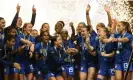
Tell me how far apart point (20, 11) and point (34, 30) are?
0.36 meters

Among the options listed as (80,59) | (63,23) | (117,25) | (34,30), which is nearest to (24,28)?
(34,30)

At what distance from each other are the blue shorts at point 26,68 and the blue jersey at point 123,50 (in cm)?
130

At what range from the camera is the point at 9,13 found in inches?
230

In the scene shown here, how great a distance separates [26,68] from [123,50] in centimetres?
150

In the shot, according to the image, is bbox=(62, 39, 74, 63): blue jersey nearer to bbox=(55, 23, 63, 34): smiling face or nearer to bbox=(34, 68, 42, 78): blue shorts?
bbox=(55, 23, 63, 34): smiling face

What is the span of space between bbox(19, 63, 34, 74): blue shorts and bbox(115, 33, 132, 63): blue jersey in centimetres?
130

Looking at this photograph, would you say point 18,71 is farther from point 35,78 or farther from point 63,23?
point 63,23

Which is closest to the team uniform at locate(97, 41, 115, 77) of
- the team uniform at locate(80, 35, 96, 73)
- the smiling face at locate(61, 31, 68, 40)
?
the team uniform at locate(80, 35, 96, 73)

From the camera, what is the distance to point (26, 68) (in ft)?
19.3

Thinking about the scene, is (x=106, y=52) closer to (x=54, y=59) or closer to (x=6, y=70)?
(x=54, y=59)

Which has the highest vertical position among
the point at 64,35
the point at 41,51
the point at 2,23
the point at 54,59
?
the point at 2,23

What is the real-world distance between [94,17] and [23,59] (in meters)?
1.27

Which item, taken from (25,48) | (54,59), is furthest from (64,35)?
(25,48)

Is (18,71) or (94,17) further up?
(94,17)
